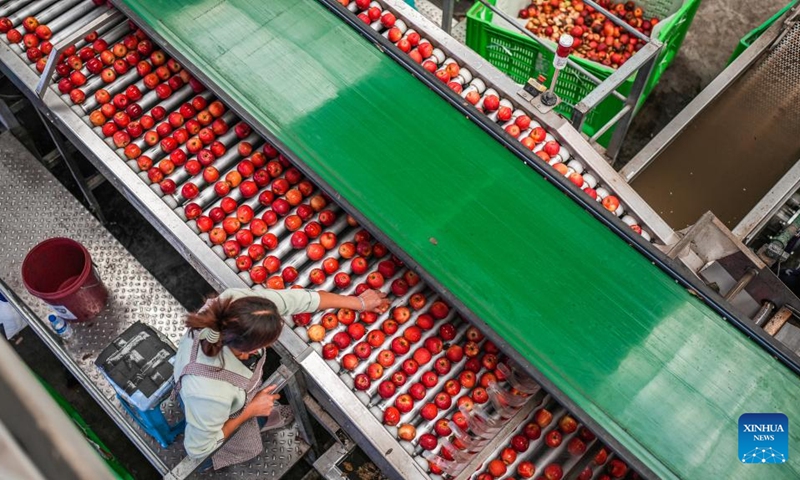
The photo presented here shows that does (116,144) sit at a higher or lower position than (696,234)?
higher

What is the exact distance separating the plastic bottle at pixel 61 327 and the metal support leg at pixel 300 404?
1705mm

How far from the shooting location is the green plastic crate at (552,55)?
20.5ft

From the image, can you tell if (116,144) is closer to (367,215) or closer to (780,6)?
(367,215)

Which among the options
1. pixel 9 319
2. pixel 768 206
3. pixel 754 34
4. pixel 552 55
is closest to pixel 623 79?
pixel 552 55

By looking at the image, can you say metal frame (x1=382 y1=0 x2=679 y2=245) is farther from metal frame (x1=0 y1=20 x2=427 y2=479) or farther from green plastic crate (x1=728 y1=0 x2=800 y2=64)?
green plastic crate (x1=728 y1=0 x2=800 y2=64)

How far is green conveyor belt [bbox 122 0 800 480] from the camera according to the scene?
374 cm

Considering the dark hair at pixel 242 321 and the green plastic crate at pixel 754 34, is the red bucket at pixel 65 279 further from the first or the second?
the green plastic crate at pixel 754 34

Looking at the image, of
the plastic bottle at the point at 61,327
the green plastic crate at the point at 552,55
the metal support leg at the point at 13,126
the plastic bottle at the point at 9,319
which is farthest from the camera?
the green plastic crate at the point at 552,55

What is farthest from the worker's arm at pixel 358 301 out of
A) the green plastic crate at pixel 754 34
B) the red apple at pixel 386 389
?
the green plastic crate at pixel 754 34

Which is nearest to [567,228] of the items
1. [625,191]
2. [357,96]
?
[625,191]

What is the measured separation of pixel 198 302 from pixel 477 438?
3.23m

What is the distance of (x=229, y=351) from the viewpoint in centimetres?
384

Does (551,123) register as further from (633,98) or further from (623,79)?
(633,98)

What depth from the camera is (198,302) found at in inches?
257
